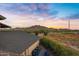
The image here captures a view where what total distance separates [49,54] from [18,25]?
1.19 ft

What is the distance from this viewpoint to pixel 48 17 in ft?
5.95

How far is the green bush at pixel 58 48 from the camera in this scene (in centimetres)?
177

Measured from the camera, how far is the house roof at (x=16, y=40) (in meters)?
1.75

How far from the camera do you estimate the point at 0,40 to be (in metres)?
1.80

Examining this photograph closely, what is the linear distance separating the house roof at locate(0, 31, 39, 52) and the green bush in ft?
0.30

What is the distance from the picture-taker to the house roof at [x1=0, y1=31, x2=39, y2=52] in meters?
1.75

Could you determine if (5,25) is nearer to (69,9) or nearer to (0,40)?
(0,40)

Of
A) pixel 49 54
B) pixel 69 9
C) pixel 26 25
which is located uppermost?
pixel 69 9

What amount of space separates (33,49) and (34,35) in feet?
0.41

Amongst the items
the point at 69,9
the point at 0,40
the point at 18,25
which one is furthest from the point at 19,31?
the point at 69,9

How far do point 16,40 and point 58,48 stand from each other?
0.36 m

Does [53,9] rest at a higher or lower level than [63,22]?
higher

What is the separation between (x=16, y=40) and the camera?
1.79m

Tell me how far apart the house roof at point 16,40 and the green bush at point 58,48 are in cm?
9
